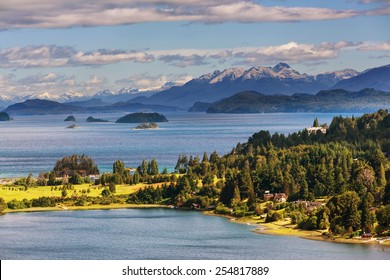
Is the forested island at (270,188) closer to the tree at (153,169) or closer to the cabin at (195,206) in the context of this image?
the cabin at (195,206)

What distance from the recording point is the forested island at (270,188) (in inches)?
2650

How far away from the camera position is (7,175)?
121250 mm

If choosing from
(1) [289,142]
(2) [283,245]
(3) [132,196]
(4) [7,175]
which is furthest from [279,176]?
(4) [7,175]

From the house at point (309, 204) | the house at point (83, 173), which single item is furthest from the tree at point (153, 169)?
the house at point (309, 204)

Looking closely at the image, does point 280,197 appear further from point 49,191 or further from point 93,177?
point 93,177

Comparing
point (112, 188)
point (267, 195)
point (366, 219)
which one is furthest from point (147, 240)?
point (112, 188)

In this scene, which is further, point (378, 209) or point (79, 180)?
point (79, 180)

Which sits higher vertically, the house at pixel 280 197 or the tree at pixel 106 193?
the house at pixel 280 197

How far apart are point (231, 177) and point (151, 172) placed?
62.1 feet

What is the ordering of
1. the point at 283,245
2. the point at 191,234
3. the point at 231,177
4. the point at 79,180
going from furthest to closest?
the point at 79,180 → the point at 231,177 → the point at 191,234 → the point at 283,245

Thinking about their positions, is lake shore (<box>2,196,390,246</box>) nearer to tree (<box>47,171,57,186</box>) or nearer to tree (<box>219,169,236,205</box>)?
tree (<box>219,169,236,205</box>)

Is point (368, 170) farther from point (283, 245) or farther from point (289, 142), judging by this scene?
point (289, 142)

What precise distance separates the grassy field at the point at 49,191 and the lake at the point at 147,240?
9354 millimetres

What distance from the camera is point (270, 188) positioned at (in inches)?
3410
